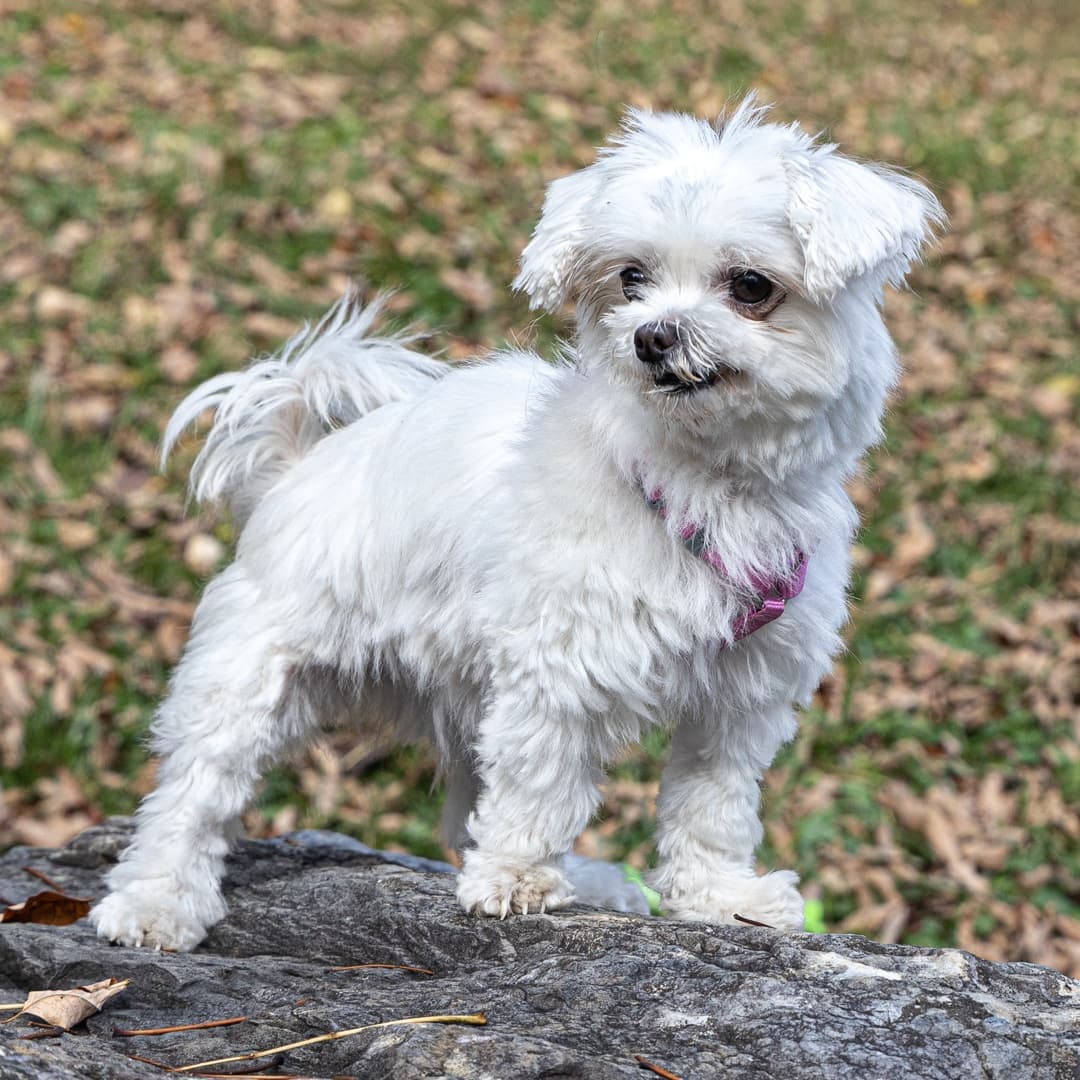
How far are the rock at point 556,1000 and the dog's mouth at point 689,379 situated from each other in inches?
41.4

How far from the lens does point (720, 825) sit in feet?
10.3

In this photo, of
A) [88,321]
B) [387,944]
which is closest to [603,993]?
[387,944]

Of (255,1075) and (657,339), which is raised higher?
(657,339)

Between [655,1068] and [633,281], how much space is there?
1.43m

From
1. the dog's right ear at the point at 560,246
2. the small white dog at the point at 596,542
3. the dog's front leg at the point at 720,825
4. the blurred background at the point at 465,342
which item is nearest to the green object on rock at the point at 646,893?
the small white dog at the point at 596,542

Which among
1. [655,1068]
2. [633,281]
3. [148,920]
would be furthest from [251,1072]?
[633,281]

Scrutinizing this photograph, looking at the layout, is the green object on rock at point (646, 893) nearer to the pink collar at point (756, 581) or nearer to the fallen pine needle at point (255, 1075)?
the pink collar at point (756, 581)

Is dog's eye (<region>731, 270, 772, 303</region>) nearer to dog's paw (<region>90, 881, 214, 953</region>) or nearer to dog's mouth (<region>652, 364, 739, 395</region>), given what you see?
dog's mouth (<region>652, 364, 739, 395</region>)

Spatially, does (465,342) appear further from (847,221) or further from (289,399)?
(847,221)

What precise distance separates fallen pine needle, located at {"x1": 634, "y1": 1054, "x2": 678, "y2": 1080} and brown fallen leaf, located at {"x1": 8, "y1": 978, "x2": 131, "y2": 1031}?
999 mm

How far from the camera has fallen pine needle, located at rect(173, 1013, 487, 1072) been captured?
228 centimetres

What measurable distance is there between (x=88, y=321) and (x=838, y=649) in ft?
16.6

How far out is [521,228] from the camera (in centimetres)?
803

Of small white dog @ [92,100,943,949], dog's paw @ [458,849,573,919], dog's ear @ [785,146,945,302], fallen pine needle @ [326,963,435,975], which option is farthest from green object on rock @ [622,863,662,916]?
dog's ear @ [785,146,945,302]
